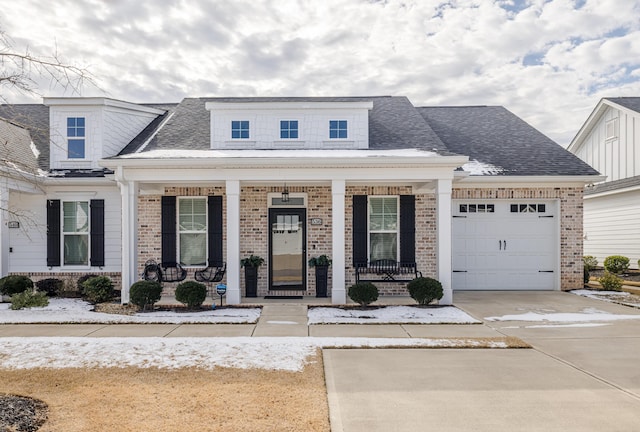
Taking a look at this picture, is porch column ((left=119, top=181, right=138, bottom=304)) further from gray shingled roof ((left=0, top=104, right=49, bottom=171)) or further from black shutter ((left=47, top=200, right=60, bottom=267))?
gray shingled roof ((left=0, top=104, right=49, bottom=171))

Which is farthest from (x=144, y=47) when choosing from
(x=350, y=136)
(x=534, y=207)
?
(x=534, y=207)

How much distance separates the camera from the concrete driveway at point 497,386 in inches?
159

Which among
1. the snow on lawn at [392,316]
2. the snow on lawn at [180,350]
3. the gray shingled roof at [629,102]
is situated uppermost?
the gray shingled roof at [629,102]

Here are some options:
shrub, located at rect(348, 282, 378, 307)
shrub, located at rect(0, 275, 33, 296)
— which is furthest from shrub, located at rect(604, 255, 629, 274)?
shrub, located at rect(0, 275, 33, 296)

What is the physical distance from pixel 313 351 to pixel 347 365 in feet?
2.32

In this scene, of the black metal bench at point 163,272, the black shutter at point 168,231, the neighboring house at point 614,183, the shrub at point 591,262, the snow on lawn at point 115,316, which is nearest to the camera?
the snow on lawn at point 115,316

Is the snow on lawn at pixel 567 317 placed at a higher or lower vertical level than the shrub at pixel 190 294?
lower

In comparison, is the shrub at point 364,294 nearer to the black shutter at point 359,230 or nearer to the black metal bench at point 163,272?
the black shutter at point 359,230

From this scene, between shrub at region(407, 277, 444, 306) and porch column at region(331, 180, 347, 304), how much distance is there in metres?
1.49

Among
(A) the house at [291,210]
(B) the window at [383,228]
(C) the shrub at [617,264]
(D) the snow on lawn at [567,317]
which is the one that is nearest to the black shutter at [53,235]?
(A) the house at [291,210]

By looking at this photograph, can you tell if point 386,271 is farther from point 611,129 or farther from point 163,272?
point 611,129

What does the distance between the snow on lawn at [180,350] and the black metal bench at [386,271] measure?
13.9ft

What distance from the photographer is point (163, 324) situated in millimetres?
8039

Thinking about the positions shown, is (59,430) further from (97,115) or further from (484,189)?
(484,189)
